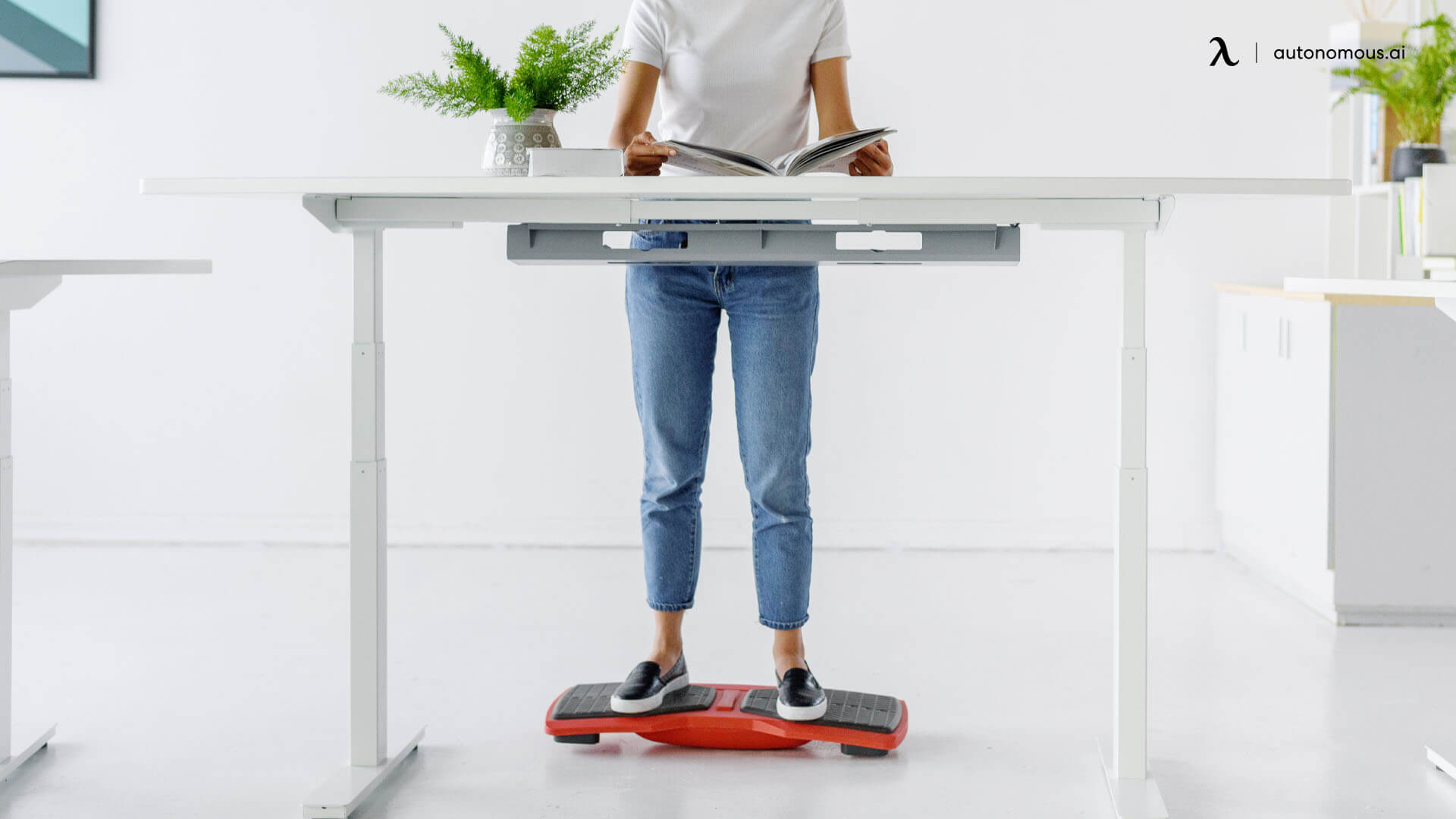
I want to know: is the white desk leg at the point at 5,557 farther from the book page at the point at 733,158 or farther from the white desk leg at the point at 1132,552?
the white desk leg at the point at 1132,552

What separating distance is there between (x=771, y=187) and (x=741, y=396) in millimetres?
546

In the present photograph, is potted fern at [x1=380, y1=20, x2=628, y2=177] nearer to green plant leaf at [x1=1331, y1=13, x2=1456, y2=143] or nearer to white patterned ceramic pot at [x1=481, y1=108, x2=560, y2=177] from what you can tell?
white patterned ceramic pot at [x1=481, y1=108, x2=560, y2=177]

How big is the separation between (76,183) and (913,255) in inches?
109

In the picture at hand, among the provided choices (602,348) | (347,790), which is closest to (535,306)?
(602,348)

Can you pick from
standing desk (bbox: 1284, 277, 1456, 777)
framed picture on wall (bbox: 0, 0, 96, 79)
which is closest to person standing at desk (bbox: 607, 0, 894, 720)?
standing desk (bbox: 1284, 277, 1456, 777)

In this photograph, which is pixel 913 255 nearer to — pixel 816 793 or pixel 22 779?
pixel 816 793

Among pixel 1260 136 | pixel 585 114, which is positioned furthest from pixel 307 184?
pixel 1260 136

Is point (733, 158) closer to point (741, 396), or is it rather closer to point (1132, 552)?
point (741, 396)

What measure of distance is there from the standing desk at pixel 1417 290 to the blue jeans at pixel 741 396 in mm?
714

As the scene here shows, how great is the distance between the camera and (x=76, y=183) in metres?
3.49

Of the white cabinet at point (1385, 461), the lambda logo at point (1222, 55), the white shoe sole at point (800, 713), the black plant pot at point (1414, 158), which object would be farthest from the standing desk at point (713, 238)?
Answer: the lambda logo at point (1222, 55)

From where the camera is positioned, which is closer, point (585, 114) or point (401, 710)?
point (401, 710)

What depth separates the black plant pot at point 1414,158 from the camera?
271cm

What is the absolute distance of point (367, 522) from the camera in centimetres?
173
